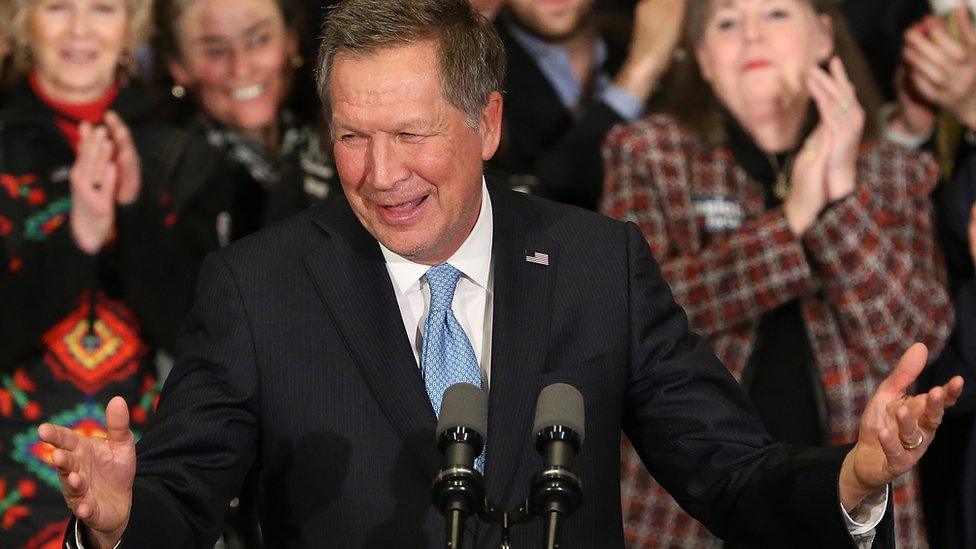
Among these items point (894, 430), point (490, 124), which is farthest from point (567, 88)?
point (894, 430)

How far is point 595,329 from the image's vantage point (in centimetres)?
253

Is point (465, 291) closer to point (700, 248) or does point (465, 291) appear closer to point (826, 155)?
point (700, 248)

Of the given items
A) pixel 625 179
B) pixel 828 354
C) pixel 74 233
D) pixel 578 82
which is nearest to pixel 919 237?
pixel 828 354

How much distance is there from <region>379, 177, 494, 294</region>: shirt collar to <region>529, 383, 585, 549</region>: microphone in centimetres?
59

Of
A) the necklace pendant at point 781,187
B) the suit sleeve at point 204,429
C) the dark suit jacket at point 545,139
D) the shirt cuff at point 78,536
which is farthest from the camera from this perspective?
the dark suit jacket at point 545,139

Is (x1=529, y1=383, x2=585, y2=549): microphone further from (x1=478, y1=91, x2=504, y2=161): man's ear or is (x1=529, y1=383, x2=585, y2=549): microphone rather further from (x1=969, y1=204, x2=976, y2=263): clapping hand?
(x1=969, y1=204, x2=976, y2=263): clapping hand

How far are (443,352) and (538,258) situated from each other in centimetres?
25

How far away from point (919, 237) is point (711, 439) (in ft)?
5.52

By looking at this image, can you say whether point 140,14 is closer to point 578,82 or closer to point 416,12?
point 578,82

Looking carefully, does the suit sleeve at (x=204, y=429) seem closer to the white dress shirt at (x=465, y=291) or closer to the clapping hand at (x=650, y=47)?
the white dress shirt at (x=465, y=291)

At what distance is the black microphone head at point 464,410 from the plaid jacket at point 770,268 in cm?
177

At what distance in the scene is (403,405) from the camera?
239 centimetres

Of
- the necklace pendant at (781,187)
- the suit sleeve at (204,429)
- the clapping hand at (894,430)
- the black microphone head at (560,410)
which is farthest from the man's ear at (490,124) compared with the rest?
the necklace pendant at (781,187)

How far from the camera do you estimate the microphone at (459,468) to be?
6.23ft
